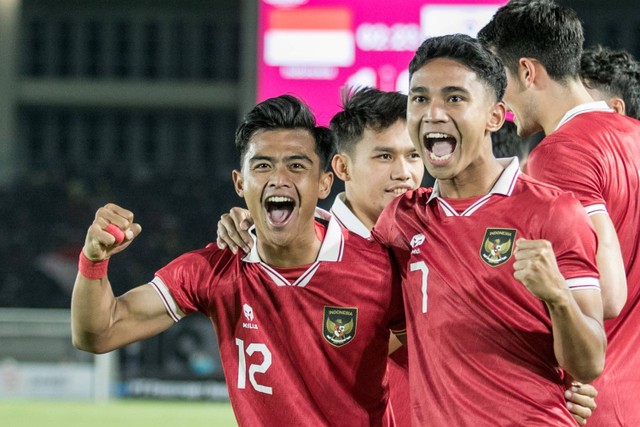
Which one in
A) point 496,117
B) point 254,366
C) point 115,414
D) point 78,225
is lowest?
point 115,414

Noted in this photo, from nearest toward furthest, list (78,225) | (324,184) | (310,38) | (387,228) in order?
(387,228) < (324,184) < (310,38) < (78,225)

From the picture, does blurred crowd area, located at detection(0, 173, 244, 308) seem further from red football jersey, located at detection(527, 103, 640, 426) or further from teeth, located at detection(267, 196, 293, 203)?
red football jersey, located at detection(527, 103, 640, 426)

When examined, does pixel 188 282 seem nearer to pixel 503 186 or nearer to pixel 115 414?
pixel 503 186

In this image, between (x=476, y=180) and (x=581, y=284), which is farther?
(x=476, y=180)

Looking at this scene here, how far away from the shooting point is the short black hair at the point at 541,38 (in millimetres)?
3365

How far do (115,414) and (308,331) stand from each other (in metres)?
8.20

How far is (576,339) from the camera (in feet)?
8.66

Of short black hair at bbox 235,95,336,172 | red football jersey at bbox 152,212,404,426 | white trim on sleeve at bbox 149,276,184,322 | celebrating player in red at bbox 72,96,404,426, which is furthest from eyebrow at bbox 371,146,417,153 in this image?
white trim on sleeve at bbox 149,276,184,322

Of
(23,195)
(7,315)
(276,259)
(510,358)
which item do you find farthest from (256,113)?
(23,195)

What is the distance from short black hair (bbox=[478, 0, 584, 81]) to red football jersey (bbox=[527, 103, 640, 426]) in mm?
164

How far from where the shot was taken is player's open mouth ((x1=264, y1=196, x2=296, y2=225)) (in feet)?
10.7

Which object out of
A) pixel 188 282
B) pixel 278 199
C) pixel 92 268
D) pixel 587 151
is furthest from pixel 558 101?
pixel 92 268

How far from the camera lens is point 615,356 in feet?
10.5

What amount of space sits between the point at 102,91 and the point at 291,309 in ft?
58.7
